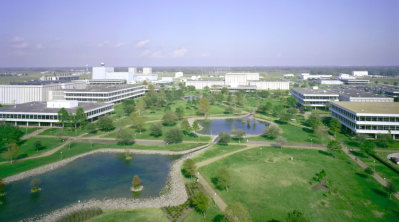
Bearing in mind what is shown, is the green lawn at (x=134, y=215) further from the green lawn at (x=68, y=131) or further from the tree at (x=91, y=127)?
the green lawn at (x=68, y=131)

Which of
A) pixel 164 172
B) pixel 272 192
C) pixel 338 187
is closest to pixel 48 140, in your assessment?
pixel 164 172

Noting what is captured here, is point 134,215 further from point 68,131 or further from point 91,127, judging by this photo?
point 68,131

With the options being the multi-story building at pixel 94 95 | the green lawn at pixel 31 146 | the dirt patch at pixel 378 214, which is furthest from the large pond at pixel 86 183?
the multi-story building at pixel 94 95

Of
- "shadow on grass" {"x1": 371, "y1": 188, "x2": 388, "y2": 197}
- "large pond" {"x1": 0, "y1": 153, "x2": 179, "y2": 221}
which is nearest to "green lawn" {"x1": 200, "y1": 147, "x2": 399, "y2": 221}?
"shadow on grass" {"x1": 371, "y1": 188, "x2": 388, "y2": 197}

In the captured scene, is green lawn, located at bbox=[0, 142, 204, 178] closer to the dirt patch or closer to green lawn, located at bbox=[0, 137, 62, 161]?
green lawn, located at bbox=[0, 137, 62, 161]

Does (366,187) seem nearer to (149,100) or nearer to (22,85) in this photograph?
(149,100)

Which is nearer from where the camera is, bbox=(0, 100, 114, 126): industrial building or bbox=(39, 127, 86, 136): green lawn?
bbox=(39, 127, 86, 136): green lawn
